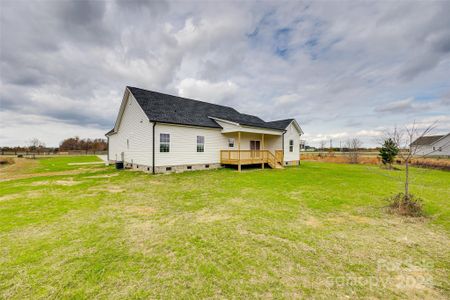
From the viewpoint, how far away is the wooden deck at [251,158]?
48.8 feet

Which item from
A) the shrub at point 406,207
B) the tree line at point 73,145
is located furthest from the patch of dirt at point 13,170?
the tree line at point 73,145

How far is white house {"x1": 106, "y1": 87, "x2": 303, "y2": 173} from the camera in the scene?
41.5 feet

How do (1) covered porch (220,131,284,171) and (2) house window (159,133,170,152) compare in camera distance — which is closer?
(2) house window (159,133,170,152)

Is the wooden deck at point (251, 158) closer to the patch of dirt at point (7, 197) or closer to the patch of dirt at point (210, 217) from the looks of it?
the patch of dirt at point (210, 217)

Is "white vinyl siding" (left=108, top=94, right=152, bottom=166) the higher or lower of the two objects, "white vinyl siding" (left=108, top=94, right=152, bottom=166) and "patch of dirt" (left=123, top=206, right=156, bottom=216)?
the higher

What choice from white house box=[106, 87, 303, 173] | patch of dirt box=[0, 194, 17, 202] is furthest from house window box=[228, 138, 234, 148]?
patch of dirt box=[0, 194, 17, 202]

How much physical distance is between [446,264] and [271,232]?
2761mm

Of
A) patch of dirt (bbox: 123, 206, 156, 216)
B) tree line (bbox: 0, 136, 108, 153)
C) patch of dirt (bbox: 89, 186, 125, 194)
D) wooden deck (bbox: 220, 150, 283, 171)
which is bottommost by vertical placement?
patch of dirt (bbox: 123, 206, 156, 216)

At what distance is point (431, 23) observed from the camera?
915 centimetres

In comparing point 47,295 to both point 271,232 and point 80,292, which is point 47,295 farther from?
point 271,232

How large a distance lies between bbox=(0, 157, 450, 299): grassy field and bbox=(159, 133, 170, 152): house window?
6589 millimetres

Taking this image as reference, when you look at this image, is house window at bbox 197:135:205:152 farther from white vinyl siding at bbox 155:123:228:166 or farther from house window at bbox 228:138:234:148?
house window at bbox 228:138:234:148

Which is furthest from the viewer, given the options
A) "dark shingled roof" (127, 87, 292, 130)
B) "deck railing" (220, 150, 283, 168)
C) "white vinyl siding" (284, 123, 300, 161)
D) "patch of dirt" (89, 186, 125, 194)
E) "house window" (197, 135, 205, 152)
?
"white vinyl siding" (284, 123, 300, 161)

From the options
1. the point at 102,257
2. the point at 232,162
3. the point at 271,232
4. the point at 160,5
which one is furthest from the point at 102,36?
the point at 271,232
